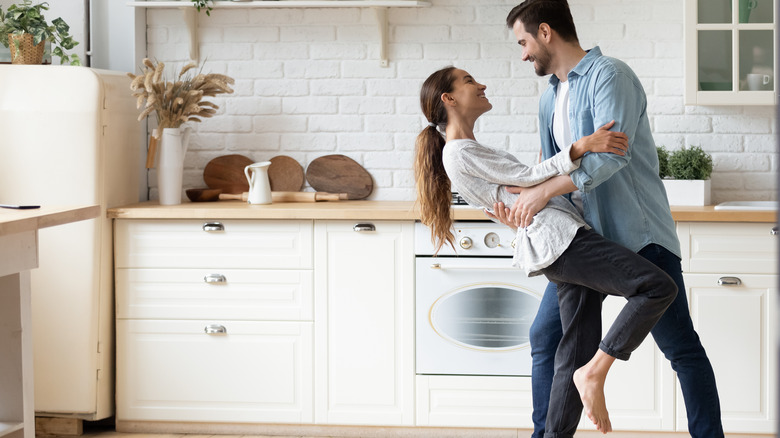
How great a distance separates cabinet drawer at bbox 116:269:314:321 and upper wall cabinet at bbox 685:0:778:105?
172 centimetres

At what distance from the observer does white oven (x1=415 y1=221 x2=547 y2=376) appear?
3.23 meters

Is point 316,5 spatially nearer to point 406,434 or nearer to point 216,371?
point 216,371

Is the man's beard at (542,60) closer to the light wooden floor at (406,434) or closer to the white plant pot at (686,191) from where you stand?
the white plant pot at (686,191)

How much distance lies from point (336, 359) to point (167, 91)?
129 cm

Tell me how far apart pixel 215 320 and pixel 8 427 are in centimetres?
108

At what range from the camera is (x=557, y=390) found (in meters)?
2.25

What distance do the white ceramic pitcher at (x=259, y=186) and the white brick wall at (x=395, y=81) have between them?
324 millimetres

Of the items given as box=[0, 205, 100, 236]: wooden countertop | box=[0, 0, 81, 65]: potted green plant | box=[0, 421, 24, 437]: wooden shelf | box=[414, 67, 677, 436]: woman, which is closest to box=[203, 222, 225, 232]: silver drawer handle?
box=[0, 205, 100, 236]: wooden countertop

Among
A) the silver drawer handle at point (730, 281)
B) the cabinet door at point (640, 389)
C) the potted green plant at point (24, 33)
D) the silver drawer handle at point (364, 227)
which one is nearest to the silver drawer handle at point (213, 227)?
the silver drawer handle at point (364, 227)

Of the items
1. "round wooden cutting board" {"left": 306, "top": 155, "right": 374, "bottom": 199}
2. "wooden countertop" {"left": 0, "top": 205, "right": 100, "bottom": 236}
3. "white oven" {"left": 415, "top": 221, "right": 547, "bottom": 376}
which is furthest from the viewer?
"round wooden cutting board" {"left": 306, "top": 155, "right": 374, "bottom": 199}

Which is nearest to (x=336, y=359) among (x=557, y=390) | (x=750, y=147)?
(x=557, y=390)

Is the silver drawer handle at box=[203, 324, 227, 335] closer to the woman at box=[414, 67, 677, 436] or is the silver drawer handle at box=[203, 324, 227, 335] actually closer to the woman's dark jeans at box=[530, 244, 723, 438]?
the woman at box=[414, 67, 677, 436]

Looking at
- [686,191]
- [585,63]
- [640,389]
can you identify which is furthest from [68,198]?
[686,191]

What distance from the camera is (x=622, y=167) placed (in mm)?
2141
